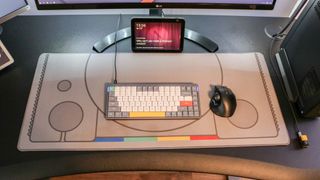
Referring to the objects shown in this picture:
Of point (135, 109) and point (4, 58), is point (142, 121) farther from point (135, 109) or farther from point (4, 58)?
point (4, 58)

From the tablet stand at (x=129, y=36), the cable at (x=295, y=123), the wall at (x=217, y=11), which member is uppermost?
the wall at (x=217, y=11)

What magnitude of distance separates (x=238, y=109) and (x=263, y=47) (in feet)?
0.99

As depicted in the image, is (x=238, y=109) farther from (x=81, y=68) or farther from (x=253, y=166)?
(x=81, y=68)

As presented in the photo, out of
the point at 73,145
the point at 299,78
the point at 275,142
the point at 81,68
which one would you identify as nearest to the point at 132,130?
the point at 73,145

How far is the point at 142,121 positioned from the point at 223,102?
0.79 feet

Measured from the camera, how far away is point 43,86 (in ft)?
3.32

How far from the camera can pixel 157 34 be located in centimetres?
105

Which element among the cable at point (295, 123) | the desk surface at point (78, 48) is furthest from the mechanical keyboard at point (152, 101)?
the cable at point (295, 123)

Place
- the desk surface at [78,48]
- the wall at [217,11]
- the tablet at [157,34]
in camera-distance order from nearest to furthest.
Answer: the desk surface at [78,48], the tablet at [157,34], the wall at [217,11]

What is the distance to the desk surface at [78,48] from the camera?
2.97ft

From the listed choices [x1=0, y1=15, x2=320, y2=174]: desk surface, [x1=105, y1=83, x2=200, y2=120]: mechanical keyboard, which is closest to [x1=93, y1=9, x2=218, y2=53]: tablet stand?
[x1=0, y1=15, x2=320, y2=174]: desk surface

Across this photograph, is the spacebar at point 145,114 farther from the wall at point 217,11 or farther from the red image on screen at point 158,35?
the wall at point 217,11

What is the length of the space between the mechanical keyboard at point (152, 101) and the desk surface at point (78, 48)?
12cm

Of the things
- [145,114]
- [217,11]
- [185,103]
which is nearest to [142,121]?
[145,114]
